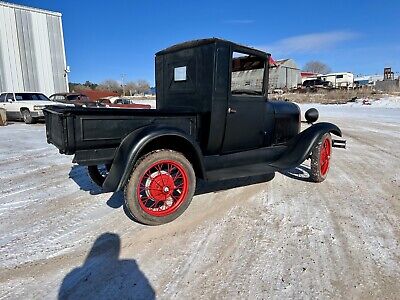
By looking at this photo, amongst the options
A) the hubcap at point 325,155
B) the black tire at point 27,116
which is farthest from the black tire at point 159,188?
the black tire at point 27,116

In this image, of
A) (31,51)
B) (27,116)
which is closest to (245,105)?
(27,116)

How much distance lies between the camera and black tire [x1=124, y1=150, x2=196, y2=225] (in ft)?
10.1

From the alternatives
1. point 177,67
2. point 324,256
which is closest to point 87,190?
point 177,67

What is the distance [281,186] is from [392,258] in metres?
2.04

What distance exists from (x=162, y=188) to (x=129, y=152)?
62cm

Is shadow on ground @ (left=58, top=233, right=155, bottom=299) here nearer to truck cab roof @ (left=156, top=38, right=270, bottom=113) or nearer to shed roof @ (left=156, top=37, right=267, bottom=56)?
truck cab roof @ (left=156, top=38, right=270, bottom=113)

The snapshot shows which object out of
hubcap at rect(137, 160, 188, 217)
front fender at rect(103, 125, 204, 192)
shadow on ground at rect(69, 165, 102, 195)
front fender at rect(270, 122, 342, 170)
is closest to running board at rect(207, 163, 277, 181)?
front fender at rect(270, 122, 342, 170)

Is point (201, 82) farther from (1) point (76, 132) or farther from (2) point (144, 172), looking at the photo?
(1) point (76, 132)

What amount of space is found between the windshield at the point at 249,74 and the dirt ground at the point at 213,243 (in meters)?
1.50

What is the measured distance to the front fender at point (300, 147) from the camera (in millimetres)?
4168

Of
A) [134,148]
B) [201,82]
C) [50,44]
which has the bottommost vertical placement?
[134,148]

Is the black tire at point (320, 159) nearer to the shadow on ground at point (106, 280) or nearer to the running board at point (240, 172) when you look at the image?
the running board at point (240, 172)

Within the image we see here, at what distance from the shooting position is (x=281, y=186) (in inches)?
178

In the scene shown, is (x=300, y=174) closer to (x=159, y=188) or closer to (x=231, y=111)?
(x=231, y=111)
